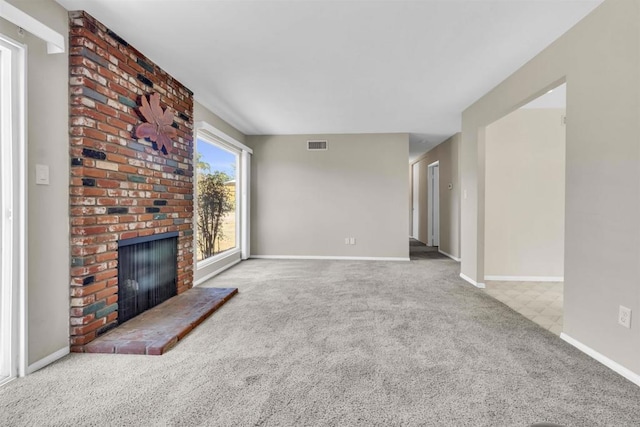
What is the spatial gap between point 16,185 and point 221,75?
2.14 meters

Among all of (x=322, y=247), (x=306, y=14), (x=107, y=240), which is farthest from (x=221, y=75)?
(x=322, y=247)

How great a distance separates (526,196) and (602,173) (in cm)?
241

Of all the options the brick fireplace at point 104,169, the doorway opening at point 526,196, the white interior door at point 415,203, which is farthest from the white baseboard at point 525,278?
the white interior door at point 415,203

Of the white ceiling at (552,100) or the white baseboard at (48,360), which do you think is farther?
the white ceiling at (552,100)

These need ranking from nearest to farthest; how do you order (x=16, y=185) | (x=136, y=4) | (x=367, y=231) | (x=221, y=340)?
(x=16, y=185) < (x=136, y=4) < (x=221, y=340) < (x=367, y=231)

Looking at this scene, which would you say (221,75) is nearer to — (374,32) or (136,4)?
(136,4)

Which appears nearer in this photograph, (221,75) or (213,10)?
(213,10)

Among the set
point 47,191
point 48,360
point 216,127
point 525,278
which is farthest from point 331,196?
point 48,360

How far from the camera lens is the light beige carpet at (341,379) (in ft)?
5.13

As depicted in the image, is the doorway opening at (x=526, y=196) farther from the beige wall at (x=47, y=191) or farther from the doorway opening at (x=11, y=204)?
the doorway opening at (x=11, y=204)

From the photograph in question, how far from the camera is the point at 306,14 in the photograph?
7.39 feet

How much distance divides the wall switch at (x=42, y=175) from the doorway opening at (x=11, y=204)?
0.31 feet

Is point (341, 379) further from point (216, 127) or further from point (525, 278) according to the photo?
point (216, 127)

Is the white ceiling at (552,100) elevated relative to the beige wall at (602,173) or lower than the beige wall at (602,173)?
elevated
